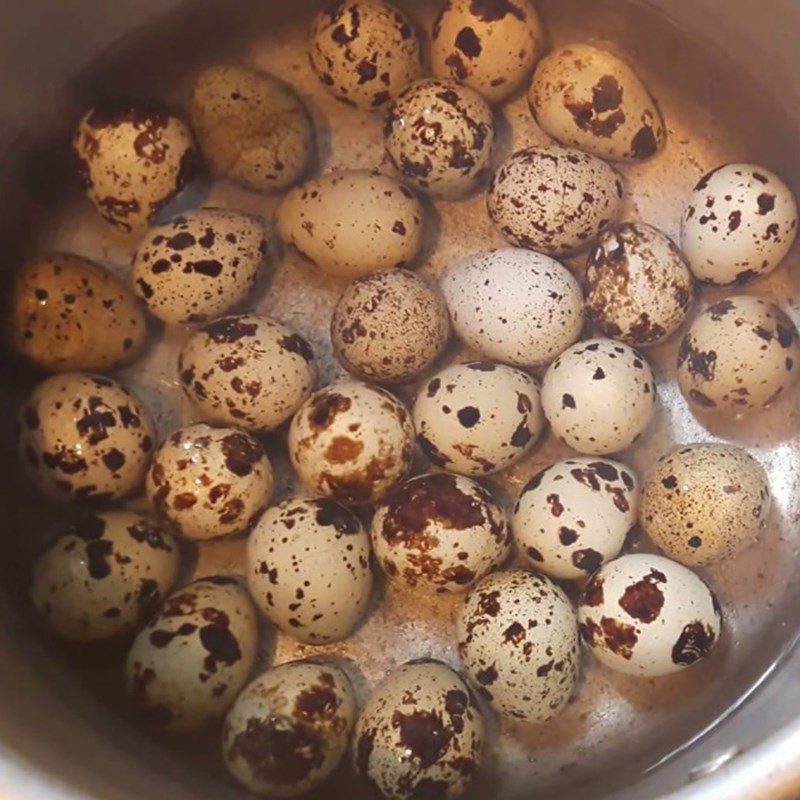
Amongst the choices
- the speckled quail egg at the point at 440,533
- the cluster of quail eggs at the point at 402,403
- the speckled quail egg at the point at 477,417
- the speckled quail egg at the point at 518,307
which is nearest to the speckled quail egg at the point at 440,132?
the cluster of quail eggs at the point at 402,403

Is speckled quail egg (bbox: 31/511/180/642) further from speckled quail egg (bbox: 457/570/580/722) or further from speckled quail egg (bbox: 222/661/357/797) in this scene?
speckled quail egg (bbox: 457/570/580/722)

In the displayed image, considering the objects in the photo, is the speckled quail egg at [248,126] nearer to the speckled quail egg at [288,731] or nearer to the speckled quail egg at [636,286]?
the speckled quail egg at [636,286]

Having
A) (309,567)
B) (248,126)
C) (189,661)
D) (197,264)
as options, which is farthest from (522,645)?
(248,126)

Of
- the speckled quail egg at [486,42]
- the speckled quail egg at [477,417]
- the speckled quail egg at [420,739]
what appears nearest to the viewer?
the speckled quail egg at [420,739]

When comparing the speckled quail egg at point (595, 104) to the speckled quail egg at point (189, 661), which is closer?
the speckled quail egg at point (189, 661)

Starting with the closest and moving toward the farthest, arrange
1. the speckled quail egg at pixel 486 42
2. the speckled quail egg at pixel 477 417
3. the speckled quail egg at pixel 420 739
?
1. the speckled quail egg at pixel 420 739
2. the speckled quail egg at pixel 477 417
3. the speckled quail egg at pixel 486 42

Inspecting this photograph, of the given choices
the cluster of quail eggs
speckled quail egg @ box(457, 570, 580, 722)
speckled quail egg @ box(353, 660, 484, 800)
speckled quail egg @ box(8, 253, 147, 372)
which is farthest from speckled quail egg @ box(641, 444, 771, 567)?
speckled quail egg @ box(8, 253, 147, 372)

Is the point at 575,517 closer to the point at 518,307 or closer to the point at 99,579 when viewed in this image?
the point at 518,307
